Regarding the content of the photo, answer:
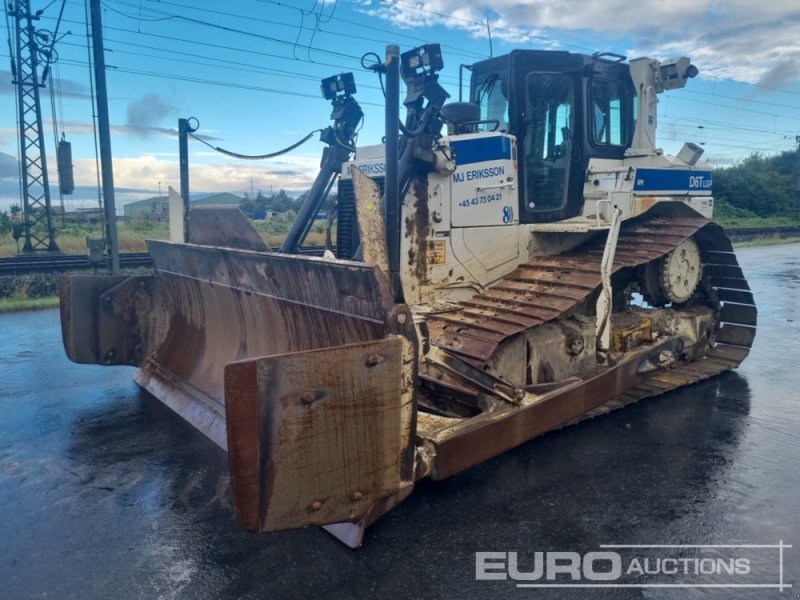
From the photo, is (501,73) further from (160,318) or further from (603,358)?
(160,318)

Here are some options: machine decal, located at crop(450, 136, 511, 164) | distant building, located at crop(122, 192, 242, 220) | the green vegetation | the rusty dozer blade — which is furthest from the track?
the green vegetation

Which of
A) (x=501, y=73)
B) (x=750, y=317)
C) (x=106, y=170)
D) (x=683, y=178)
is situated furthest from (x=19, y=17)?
(x=750, y=317)

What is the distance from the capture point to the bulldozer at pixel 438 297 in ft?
9.66

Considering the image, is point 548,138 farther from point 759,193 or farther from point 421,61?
point 759,193

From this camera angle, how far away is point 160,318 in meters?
6.11

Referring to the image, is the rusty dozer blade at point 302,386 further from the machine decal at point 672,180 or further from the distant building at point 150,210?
the distant building at point 150,210

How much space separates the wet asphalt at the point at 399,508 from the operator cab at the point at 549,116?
6.96ft

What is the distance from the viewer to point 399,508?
3.92 m

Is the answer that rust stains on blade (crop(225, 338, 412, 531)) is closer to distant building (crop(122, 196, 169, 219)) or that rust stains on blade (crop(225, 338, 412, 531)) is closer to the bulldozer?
the bulldozer

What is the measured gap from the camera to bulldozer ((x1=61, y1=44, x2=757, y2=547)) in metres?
2.95

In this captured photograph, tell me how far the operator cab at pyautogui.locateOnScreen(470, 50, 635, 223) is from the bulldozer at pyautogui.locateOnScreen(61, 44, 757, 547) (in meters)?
0.02

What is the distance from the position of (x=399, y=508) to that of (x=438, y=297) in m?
2.02

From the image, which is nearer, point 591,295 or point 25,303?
point 591,295

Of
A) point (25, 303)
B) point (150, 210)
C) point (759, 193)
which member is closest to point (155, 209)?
point (150, 210)
